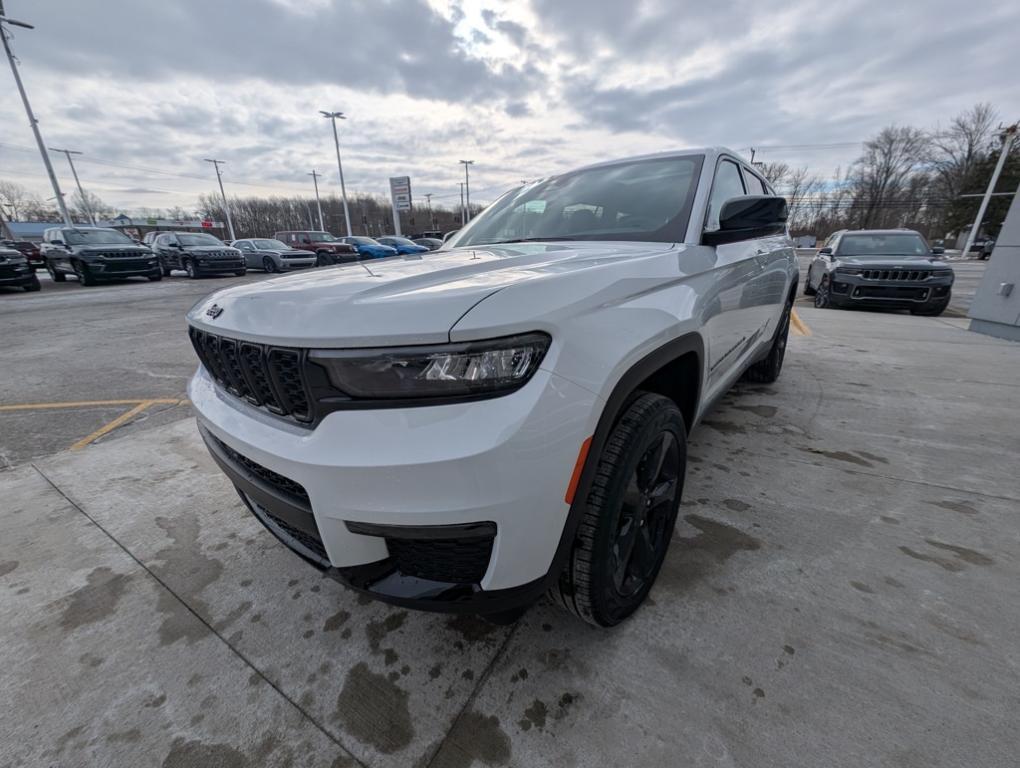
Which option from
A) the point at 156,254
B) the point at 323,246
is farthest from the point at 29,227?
the point at 156,254

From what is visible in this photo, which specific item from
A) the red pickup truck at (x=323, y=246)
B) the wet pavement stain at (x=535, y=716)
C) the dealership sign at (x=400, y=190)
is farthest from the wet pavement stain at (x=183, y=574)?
the dealership sign at (x=400, y=190)

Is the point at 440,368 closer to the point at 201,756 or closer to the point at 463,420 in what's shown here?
the point at 463,420

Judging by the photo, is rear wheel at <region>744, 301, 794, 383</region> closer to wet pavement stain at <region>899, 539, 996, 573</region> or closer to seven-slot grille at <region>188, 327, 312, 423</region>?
wet pavement stain at <region>899, 539, 996, 573</region>

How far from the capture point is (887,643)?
156 centimetres

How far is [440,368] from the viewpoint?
1.09 metres

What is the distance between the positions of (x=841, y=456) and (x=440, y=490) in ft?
9.49

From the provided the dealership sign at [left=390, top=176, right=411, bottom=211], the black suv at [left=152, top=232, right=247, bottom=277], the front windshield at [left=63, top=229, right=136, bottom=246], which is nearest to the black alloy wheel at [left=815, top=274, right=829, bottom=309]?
the black suv at [left=152, top=232, right=247, bottom=277]

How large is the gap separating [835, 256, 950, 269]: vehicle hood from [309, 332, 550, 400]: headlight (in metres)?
9.95

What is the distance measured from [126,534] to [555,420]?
2.41m

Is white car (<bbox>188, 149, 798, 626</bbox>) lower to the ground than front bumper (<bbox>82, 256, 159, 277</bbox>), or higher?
higher

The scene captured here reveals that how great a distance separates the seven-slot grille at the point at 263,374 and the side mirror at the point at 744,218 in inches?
68.2

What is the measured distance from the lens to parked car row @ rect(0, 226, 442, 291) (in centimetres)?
1366

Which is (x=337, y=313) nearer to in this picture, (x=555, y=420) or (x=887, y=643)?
(x=555, y=420)

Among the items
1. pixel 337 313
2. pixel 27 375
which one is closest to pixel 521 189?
pixel 337 313
